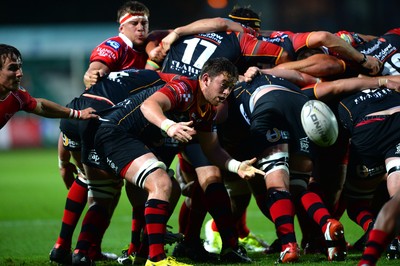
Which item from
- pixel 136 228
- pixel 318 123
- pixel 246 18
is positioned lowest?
pixel 136 228

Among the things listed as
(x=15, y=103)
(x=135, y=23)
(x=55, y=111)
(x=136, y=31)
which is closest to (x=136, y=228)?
(x=55, y=111)

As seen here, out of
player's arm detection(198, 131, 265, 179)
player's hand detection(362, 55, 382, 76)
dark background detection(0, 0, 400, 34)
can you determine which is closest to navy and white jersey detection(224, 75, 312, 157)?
player's arm detection(198, 131, 265, 179)

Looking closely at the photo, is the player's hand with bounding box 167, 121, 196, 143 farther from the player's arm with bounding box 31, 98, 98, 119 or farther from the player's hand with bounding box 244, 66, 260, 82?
the player's hand with bounding box 244, 66, 260, 82

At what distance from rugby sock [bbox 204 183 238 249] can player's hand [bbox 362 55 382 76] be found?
207 centimetres

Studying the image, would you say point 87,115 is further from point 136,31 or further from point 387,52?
point 387,52

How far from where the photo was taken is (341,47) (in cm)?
745

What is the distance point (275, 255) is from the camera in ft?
24.0

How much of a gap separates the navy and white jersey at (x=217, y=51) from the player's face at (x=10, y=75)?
1794 mm

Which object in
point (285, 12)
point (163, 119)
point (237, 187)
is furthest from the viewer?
point (285, 12)

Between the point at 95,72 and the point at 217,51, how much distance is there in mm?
1270

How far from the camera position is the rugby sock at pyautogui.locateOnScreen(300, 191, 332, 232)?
6477 mm

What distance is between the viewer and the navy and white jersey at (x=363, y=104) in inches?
→ 281

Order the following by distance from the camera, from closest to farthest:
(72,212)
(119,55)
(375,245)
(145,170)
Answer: (375,245) < (145,170) < (72,212) < (119,55)

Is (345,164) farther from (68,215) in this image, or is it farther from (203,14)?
(203,14)
